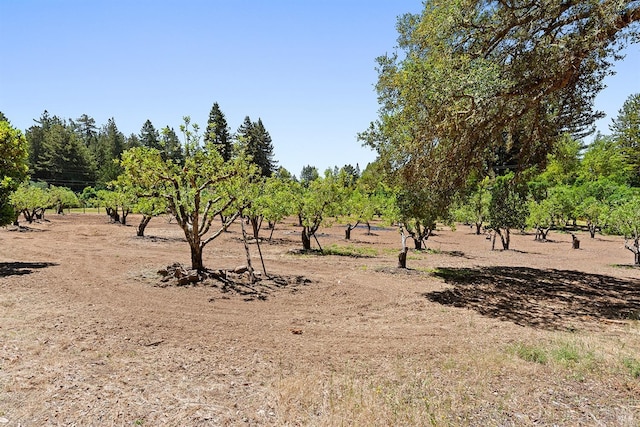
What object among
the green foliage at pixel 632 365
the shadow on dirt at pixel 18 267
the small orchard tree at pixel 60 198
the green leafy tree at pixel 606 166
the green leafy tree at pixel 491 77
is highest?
the green leafy tree at pixel 606 166

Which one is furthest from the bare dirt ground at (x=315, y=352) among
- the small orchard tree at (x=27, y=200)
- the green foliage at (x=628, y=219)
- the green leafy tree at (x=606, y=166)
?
the green leafy tree at (x=606, y=166)

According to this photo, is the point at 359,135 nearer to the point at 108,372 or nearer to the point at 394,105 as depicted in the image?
the point at 394,105

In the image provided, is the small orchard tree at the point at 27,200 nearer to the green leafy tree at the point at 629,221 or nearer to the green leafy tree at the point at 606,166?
the green leafy tree at the point at 629,221

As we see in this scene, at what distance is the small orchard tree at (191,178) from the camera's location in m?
11.4

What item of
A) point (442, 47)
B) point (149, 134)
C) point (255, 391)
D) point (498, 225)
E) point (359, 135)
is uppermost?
point (149, 134)

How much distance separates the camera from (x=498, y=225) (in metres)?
21.7

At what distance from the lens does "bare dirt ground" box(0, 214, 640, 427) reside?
15.8 ft

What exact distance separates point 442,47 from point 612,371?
9313mm

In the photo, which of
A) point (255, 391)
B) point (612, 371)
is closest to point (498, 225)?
point (612, 371)

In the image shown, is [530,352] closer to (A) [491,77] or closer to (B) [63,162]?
(A) [491,77]

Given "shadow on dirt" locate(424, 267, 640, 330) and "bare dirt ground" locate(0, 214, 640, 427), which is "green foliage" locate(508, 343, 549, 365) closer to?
"bare dirt ground" locate(0, 214, 640, 427)

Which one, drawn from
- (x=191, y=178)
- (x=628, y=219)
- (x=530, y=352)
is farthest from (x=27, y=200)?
(x=628, y=219)

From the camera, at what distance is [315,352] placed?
6.94 metres

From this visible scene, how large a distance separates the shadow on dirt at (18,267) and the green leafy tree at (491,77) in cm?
1469
